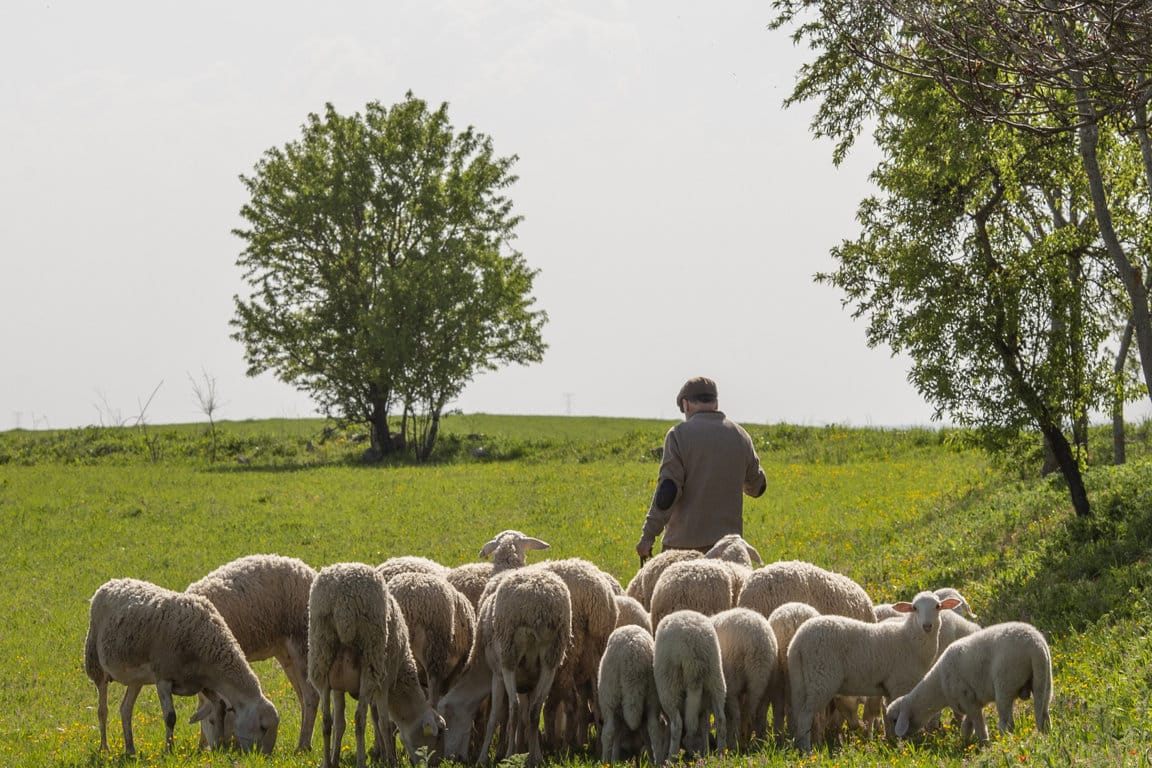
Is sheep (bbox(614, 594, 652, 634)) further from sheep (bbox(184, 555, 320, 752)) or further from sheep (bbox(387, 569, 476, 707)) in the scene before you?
sheep (bbox(184, 555, 320, 752))

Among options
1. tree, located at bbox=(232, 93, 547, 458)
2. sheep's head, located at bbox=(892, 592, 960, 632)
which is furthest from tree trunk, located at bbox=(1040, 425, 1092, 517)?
tree, located at bbox=(232, 93, 547, 458)

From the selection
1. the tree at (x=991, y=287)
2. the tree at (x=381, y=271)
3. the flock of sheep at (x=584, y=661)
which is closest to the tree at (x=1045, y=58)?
the tree at (x=991, y=287)

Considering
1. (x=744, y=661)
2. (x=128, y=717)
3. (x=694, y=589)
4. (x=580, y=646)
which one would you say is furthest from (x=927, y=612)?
(x=128, y=717)

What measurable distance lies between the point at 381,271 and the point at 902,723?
40218 mm

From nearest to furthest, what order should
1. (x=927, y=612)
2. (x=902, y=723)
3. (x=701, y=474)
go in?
(x=902, y=723) < (x=927, y=612) < (x=701, y=474)

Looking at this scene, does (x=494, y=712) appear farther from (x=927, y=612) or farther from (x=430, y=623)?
(x=927, y=612)

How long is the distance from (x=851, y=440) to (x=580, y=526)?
15.2 m

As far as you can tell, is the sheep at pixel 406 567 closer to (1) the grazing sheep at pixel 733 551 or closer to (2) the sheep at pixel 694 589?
(2) the sheep at pixel 694 589

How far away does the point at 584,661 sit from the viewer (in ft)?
31.5

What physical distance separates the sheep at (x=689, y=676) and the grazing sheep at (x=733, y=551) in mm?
2564

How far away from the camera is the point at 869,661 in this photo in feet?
28.8

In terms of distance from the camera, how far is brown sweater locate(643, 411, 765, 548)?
11617mm

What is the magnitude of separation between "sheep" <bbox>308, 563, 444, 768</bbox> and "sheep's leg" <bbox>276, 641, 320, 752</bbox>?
61.7 inches

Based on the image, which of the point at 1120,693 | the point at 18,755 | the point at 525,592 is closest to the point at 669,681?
the point at 525,592
